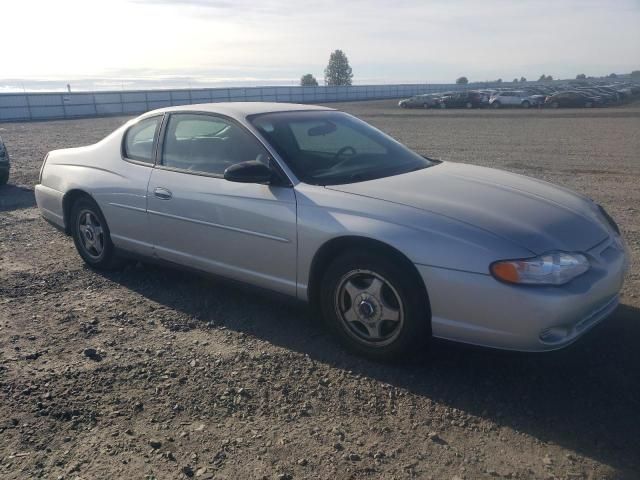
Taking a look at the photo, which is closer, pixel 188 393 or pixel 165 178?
pixel 188 393

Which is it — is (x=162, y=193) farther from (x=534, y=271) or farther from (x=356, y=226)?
(x=534, y=271)

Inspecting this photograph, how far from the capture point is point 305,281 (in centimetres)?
389

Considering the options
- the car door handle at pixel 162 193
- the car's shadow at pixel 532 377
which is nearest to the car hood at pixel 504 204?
the car's shadow at pixel 532 377

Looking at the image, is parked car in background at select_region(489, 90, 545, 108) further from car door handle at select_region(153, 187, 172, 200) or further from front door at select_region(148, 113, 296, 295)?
car door handle at select_region(153, 187, 172, 200)

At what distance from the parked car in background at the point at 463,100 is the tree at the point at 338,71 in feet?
237

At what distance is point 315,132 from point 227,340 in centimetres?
176

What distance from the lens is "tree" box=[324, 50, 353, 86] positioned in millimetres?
115375

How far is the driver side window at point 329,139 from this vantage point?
4.50m

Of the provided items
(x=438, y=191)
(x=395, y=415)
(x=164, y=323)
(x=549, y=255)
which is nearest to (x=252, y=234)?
(x=164, y=323)

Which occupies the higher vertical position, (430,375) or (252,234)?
(252,234)

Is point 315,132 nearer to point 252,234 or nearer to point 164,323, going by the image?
point 252,234

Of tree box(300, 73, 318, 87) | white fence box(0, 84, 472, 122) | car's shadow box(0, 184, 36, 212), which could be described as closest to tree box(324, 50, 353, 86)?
tree box(300, 73, 318, 87)

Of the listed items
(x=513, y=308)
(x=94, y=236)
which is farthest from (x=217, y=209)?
(x=513, y=308)

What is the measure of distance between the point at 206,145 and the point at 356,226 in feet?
5.33
